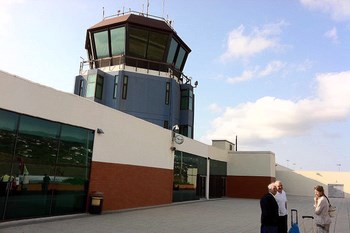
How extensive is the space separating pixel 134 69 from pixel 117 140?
38.4 ft

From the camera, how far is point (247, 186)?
114ft

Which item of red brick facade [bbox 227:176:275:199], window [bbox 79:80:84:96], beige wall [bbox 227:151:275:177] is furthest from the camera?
beige wall [bbox 227:151:275:177]

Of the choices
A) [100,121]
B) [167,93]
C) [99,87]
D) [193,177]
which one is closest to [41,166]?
[100,121]

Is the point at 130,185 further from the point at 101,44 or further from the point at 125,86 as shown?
the point at 101,44

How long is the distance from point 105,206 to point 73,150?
11.0ft

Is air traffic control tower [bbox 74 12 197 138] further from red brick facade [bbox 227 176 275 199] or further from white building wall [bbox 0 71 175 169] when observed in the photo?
red brick facade [bbox 227 176 275 199]

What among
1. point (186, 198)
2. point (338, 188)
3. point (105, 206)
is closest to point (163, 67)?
point (186, 198)

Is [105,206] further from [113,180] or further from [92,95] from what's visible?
[92,95]

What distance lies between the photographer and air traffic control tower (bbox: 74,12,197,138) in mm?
27281

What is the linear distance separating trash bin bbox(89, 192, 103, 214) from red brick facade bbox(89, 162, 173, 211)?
1.18ft

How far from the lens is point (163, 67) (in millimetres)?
28703

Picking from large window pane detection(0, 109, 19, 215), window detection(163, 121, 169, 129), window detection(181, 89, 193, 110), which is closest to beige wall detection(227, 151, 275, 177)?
window detection(181, 89, 193, 110)

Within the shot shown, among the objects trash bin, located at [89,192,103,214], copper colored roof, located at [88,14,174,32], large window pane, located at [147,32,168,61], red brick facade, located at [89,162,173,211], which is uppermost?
copper colored roof, located at [88,14,174,32]

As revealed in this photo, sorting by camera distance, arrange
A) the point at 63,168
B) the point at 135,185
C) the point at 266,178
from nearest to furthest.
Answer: the point at 63,168
the point at 135,185
the point at 266,178
